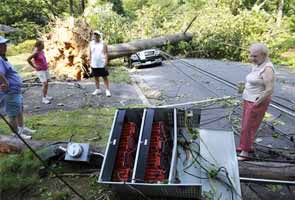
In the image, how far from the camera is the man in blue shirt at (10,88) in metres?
4.34

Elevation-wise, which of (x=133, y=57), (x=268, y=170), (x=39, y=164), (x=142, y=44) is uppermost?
(x=268, y=170)

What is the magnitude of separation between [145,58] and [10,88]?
23.1 feet

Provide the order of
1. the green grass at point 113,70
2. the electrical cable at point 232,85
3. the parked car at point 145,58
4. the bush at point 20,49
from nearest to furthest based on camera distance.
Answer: the electrical cable at point 232,85, the green grass at point 113,70, the parked car at point 145,58, the bush at point 20,49

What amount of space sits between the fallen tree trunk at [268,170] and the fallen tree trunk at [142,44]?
27.7 feet

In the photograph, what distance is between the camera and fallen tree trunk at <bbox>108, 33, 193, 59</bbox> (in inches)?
452

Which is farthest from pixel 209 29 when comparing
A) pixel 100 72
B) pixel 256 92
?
pixel 256 92

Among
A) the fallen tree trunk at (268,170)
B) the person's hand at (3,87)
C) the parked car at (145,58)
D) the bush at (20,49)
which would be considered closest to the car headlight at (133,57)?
the parked car at (145,58)

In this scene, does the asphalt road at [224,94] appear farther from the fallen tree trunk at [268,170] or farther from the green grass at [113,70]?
the green grass at [113,70]

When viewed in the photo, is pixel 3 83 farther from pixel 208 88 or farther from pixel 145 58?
pixel 145 58

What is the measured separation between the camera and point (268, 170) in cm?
336

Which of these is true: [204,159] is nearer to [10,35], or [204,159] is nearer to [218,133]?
[218,133]

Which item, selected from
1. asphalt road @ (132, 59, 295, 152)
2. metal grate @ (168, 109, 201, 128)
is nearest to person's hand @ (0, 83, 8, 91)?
metal grate @ (168, 109, 201, 128)

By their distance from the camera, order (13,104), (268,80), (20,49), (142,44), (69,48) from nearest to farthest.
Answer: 1. (268,80)
2. (13,104)
3. (69,48)
4. (142,44)
5. (20,49)

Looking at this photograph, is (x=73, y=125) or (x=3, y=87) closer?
(x=3, y=87)
